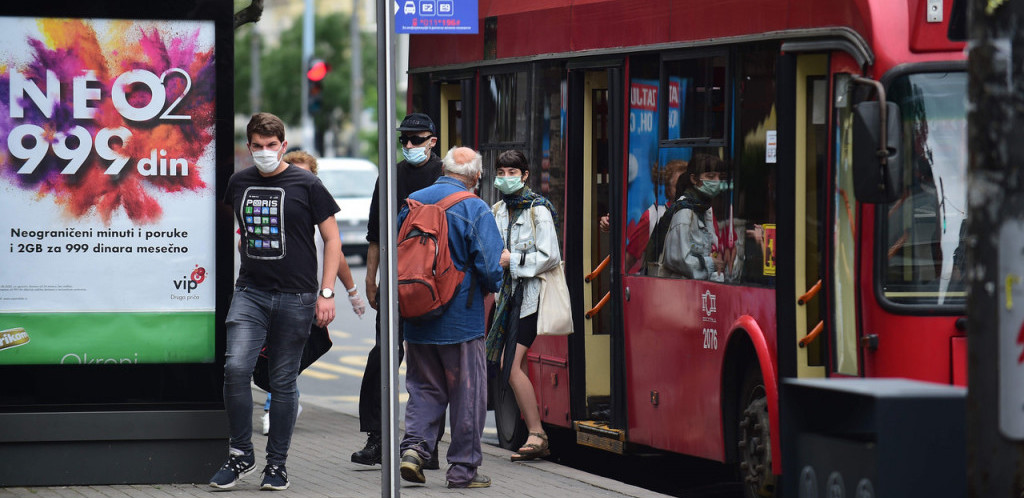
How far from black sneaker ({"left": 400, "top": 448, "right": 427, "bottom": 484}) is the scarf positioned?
4.37 ft

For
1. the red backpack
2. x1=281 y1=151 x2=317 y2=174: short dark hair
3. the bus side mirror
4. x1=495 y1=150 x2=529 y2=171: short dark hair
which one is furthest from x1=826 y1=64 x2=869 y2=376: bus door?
x1=281 y1=151 x2=317 y2=174: short dark hair

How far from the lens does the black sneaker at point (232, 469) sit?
8.78 m

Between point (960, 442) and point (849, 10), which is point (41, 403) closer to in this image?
point (849, 10)

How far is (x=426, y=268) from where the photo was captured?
8664mm

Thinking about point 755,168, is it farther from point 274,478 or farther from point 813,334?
point 274,478

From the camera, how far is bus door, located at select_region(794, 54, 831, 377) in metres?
8.05

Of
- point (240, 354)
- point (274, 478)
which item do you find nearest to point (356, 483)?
point (274, 478)

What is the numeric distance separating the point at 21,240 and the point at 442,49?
13.1ft

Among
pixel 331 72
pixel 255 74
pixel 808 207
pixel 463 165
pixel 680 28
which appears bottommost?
pixel 808 207

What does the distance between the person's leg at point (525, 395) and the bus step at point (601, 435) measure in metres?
0.23

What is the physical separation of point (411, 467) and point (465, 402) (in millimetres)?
406

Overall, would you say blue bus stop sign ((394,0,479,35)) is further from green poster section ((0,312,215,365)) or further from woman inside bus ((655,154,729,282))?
green poster section ((0,312,215,365))

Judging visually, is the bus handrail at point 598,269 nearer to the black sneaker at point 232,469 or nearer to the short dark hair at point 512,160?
the short dark hair at point 512,160

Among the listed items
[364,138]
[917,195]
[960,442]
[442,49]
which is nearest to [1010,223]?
[960,442]
